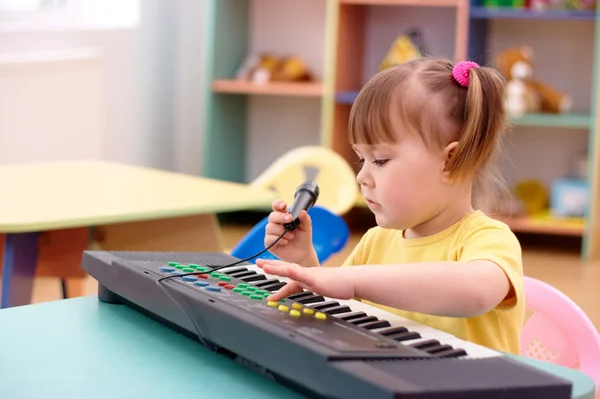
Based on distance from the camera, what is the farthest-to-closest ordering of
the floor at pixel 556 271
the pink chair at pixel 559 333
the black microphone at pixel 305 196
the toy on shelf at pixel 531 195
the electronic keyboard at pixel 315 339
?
the toy on shelf at pixel 531 195 < the floor at pixel 556 271 < the pink chair at pixel 559 333 < the black microphone at pixel 305 196 < the electronic keyboard at pixel 315 339

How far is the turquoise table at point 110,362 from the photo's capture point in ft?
2.66

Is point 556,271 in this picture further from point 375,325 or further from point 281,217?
point 375,325

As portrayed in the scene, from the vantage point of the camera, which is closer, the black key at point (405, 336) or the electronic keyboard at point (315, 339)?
the electronic keyboard at point (315, 339)

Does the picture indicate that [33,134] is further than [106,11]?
No

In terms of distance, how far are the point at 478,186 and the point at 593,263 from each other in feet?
10.1

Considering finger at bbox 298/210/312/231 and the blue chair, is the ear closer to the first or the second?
finger at bbox 298/210/312/231

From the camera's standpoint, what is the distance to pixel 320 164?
2.75 metres

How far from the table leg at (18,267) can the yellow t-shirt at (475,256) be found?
2.75 feet

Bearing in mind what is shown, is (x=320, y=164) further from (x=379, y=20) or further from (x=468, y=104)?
(x=379, y=20)

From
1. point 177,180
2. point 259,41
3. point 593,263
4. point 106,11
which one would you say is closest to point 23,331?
point 177,180

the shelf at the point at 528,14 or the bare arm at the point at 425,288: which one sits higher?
the shelf at the point at 528,14

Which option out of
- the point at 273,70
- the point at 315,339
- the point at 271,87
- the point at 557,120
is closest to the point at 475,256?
the point at 315,339

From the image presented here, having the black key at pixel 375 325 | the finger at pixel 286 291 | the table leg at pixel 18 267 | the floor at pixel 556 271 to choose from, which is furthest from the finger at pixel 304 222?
the floor at pixel 556 271

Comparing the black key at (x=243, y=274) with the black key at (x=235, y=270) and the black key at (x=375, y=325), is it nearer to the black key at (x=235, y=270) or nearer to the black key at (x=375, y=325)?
the black key at (x=235, y=270)
